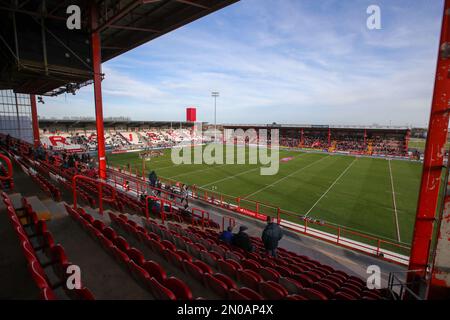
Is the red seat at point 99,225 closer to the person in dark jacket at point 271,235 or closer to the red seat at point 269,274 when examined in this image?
the red seat at point 269,274

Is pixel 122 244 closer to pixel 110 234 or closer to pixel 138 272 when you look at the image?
pixel 110 234

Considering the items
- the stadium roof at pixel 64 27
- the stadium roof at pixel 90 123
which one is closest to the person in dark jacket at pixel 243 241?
the stadium roof at pixel 64 27

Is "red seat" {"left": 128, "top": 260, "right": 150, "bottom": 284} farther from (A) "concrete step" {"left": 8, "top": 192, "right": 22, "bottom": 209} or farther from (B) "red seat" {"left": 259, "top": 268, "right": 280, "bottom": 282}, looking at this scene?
(A) "concrete step" {"left": 8, "top": 192, "right": 22, "bottom": 209}

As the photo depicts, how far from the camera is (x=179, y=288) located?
2.95m

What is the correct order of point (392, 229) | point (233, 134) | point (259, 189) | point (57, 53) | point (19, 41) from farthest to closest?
point (233, 134), point (259, 189), point (392, 229), point (57, 53), point (19, 41)

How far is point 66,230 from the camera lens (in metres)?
5.16

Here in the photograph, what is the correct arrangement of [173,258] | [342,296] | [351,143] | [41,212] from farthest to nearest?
→ [351,143], [41,212], [173,258], [342,296]

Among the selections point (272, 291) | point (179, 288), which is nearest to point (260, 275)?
point (272, 291)

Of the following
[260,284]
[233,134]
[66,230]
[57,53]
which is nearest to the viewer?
[260,284]

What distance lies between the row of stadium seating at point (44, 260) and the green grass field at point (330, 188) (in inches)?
543

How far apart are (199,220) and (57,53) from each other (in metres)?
10.6

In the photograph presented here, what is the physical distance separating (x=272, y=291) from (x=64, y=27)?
1461cm
